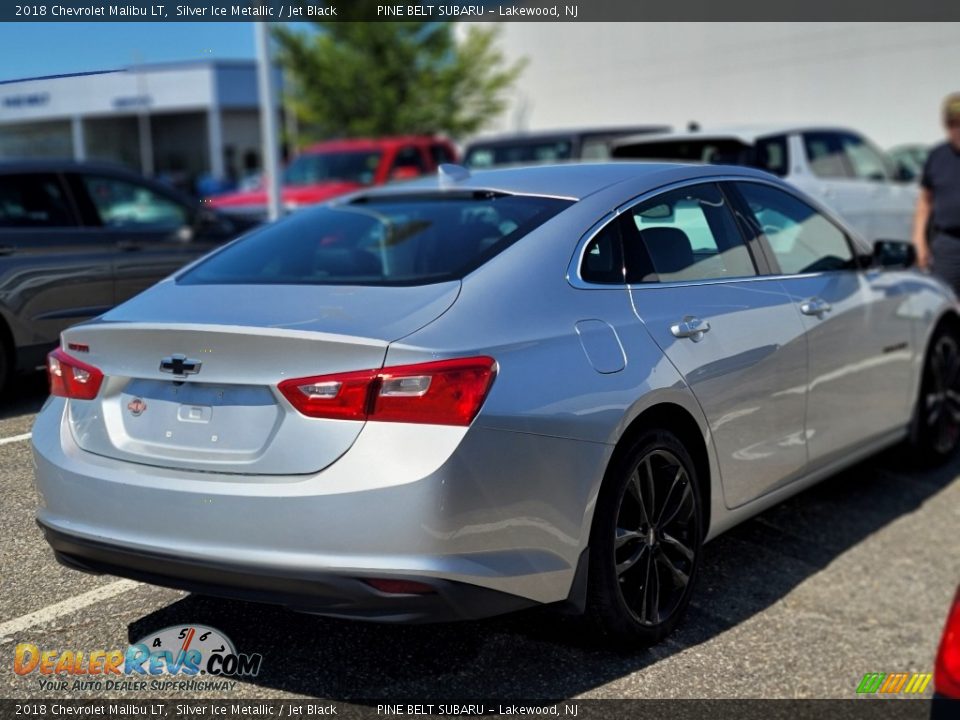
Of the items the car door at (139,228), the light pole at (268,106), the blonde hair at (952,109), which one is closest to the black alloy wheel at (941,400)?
the blonde hair at (952,109)

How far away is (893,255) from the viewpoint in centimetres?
558

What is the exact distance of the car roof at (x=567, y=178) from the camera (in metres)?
4.07

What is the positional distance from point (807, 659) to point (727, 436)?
2.72 ft

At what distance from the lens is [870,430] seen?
5254 mm

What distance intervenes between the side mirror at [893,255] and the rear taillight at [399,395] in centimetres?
320

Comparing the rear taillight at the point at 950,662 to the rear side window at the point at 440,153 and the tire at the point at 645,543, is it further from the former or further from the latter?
the rear side window at the point at 440,153

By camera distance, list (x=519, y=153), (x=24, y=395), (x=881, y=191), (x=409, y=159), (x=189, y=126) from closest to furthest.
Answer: (x=24, y=395) < (x=881, y=191) < (x=519, y=153) < (x=409, y=159) < (x=189, y=126)

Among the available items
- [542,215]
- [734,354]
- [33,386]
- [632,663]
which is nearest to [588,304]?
[542,215]

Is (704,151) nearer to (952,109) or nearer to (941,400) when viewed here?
(952,109)

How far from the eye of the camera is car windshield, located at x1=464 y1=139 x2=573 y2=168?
566 inches

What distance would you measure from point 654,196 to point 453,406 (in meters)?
1.56

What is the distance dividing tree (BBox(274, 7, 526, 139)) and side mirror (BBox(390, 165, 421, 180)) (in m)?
13.7

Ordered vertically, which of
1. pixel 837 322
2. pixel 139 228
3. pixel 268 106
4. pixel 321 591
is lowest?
pixel 321 591

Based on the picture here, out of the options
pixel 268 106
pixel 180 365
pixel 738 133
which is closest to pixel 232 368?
pixel 180 365
